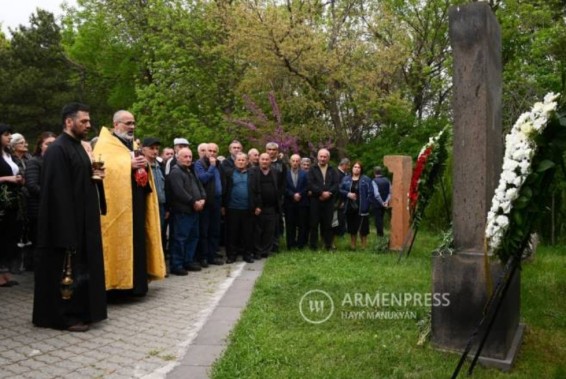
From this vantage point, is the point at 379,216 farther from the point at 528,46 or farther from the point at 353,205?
Result: the point at 528,46

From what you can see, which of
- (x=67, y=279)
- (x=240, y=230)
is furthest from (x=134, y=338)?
(x=240, y=230)

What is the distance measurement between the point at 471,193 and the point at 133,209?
3.96 meters

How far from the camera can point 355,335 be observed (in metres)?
5.17

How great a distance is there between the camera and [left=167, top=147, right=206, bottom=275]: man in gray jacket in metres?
8.47

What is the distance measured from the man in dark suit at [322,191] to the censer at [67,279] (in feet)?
18.9

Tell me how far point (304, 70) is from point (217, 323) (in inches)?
481

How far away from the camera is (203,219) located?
364 inches

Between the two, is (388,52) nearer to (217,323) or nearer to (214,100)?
(214,100)

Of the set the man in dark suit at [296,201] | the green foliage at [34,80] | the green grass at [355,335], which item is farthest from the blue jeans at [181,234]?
the green foliage at [34,80]

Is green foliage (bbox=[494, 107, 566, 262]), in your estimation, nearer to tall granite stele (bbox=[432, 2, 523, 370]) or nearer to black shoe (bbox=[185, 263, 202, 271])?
tall granite stele (bbox=[432, 2, 523, 370])

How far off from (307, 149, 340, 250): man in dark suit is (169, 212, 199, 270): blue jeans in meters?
2.71

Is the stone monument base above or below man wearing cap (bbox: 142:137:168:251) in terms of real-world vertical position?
below

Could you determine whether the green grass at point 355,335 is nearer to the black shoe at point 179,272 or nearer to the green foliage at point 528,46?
the black shoe at point 179,272

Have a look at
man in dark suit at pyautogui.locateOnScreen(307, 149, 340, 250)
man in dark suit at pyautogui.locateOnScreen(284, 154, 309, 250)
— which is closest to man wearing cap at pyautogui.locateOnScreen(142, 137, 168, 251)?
man in dark suit at pyautogui.locateOnScreen(284, 154, 309, 250)
